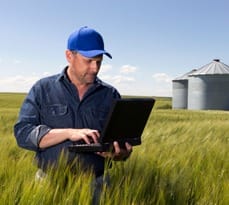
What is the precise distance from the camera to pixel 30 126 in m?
2.21

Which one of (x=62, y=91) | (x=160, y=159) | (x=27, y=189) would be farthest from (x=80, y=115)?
(x=160, y=159)

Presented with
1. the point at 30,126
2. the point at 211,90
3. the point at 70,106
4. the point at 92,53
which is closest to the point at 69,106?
the point at 70,106

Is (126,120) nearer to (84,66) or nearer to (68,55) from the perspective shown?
(84,66)

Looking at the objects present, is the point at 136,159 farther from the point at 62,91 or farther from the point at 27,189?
the point at 27,189

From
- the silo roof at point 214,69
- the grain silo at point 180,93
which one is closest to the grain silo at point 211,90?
the silo roof at point 214,69

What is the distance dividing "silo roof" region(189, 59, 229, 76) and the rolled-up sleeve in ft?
120

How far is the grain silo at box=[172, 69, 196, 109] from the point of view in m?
42.0

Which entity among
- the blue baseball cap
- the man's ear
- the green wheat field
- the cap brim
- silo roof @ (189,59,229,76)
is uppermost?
the blue baseball cap

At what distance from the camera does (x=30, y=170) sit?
2410 millimetres

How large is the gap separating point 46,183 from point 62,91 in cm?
60

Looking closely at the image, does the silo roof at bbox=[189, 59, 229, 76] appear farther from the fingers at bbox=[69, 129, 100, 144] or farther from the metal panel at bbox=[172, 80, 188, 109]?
the fingers at bbox=[69, 129, 100, 144]

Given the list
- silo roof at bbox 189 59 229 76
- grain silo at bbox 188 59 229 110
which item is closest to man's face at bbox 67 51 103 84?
grain silo at bbox 188 59 229 110

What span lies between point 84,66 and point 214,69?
123ft

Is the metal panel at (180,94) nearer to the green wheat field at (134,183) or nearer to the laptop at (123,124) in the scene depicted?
the green wheat field at (134,183)
